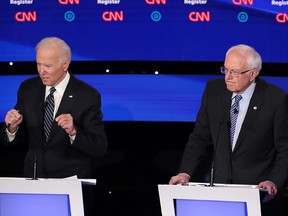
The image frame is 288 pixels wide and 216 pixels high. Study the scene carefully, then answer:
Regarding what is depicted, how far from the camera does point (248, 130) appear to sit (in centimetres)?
414

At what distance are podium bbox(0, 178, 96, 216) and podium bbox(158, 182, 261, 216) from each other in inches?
16.6

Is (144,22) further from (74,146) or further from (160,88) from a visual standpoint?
(74,146)

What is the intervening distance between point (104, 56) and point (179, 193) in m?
2.81

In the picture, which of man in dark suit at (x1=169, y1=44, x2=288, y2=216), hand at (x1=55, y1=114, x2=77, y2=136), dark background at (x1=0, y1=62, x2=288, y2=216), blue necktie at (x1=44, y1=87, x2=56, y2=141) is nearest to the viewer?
hand at (x1=55, y1=114, x2=77, y2=136)

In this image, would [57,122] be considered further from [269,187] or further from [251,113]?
[269,187]

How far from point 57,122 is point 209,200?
4.64 feet

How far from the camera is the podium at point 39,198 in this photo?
321cm

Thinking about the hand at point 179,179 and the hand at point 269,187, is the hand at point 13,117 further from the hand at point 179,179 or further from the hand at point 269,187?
the hand at point 269,187

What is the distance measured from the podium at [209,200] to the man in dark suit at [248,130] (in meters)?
0.85

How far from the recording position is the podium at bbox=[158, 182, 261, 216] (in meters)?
3.12

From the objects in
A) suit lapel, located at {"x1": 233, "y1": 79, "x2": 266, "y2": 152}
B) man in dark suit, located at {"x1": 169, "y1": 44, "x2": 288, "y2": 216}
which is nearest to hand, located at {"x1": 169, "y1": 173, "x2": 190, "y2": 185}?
man in dark suit, located at {"x1": 169, "y1": 44, "x2": 288, "y2": 216}

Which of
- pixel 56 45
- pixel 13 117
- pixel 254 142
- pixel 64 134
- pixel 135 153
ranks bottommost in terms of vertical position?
pixel 135 153

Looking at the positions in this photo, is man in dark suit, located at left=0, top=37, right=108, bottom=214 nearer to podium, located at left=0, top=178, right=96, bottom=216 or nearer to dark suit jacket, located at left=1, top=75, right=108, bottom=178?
dark suit jacket, located at left=1, top=75, right=108, bottom=178

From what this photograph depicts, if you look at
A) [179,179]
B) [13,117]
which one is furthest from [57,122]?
[179,179]
